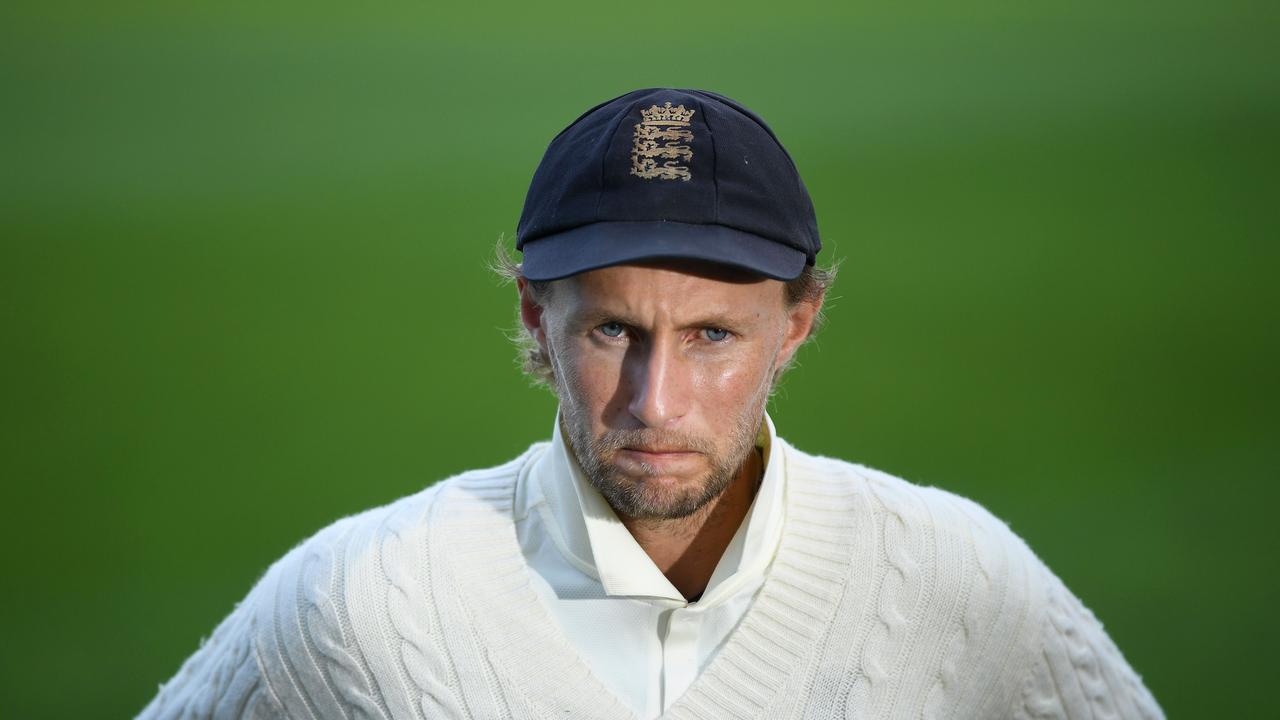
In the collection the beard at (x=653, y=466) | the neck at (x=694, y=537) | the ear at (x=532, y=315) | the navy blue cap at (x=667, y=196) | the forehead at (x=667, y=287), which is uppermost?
the navy blue cap at (x=667, y=196)

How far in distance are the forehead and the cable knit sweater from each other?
0.38m

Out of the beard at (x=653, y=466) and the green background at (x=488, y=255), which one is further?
the green background at (x=488, y=255)

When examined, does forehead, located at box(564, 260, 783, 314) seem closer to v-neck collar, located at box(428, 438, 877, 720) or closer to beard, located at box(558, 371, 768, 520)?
beard, located at box(558, 371, 768, 520)

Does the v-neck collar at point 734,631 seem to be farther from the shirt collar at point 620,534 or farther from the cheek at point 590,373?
the cheek at point 590,373

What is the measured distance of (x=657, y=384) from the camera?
142 cm

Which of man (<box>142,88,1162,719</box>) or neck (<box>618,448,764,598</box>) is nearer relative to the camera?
man (<box>142,88,1162,719</box>)

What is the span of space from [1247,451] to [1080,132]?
0.91 m

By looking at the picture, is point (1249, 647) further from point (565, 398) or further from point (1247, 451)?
point (565, 398)

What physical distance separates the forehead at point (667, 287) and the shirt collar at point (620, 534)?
0.84 feet

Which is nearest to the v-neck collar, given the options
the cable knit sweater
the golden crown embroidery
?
the cable knit sweater

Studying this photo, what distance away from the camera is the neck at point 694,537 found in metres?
1.65

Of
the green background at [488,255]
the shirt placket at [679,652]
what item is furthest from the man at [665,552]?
the green background at [488,255]

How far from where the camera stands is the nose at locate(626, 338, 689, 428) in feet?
4.66

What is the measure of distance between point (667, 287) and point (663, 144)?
17cm
